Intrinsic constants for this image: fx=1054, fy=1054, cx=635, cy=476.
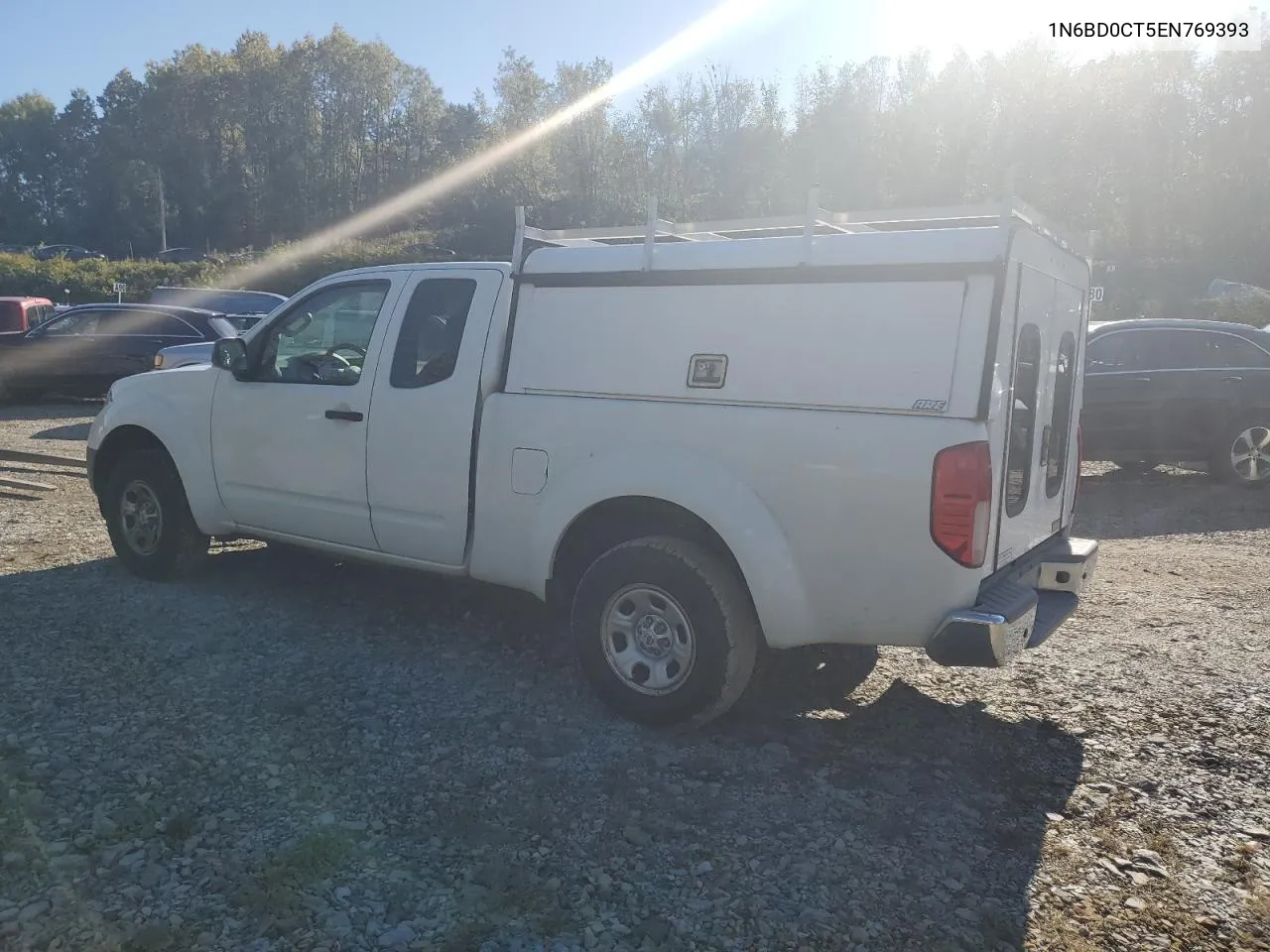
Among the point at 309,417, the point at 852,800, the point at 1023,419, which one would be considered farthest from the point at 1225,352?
the point at 309,417

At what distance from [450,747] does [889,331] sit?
7.54ft

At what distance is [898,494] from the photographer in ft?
12.1

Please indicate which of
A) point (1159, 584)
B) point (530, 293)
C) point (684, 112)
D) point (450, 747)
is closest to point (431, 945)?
point (450, 747)

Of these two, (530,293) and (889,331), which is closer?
(889,331)

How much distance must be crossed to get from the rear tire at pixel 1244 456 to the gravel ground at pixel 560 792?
457 cm

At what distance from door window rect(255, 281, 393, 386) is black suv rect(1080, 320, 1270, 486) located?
7.18m

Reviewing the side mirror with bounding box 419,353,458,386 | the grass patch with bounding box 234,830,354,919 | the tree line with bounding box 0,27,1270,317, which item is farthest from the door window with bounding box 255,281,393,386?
the tree line with bounding box 0,27,1270,317

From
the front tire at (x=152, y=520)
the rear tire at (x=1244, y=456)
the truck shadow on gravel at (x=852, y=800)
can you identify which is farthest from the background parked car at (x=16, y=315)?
the rear tire at (x=1244, y=456)

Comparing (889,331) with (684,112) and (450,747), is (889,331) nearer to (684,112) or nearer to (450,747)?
(450,747)

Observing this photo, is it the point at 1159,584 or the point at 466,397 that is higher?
the point at 466,397

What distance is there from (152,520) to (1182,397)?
29.1 ft

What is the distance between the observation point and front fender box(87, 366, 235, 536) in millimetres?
5949

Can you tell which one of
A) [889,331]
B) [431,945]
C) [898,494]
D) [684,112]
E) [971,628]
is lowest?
[431,945]

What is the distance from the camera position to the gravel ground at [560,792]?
2.99 m
